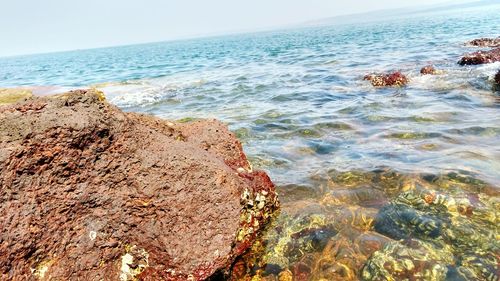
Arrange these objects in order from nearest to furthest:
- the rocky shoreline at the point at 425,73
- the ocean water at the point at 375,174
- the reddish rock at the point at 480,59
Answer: the ocean water at the point at 375,174 → the rocky shoreline at the point at 425,73 → the reddish rock at the point at 480,59

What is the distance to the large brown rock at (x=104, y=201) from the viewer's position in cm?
336

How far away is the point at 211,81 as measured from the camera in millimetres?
20531

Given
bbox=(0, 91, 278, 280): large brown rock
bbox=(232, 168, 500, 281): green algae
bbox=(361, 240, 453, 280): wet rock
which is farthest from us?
bbox=(232, 168, 500, 281): green algae

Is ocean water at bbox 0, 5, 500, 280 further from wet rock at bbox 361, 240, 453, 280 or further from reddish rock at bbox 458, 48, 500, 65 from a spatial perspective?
reddish rock at bbox 458, 48, 500, 65

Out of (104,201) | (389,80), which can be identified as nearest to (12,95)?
(104,201)

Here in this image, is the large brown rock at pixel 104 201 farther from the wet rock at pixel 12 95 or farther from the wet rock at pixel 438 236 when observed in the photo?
the wet rock at pixel 12 95

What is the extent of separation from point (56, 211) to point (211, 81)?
1754 centimetres

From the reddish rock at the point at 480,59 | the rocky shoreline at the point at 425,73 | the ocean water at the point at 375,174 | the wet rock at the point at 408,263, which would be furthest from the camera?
the reddish rock at the point at 480,59

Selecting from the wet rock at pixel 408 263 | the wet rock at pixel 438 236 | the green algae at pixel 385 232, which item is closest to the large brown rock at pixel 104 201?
the green algae at pixel 385 232

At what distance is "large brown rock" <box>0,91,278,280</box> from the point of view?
3357mm

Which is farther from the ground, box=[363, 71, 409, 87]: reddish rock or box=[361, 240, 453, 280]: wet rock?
box=[363, 71, 409, 87]: reddish rock

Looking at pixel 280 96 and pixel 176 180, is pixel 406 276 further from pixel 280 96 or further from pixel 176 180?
pixel 280 96

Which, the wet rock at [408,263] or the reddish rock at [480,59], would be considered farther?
the reddish rock at [480,59]

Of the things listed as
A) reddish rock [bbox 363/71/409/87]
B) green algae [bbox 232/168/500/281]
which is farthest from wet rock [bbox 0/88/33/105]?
reddish rock [bbox 363/71/409/87]
